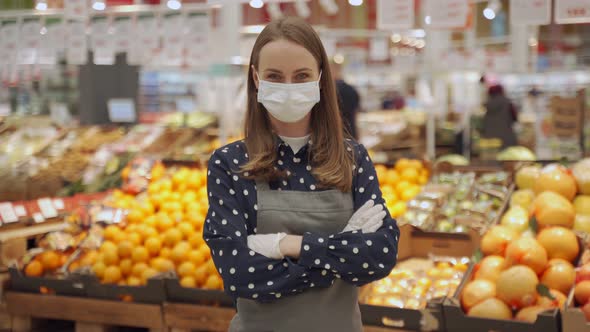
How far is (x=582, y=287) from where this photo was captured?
311cm

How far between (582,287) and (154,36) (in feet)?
14.2

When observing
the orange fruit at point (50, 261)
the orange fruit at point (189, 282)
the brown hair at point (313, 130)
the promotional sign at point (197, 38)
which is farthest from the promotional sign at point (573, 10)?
the brown hair at point (313, 130)

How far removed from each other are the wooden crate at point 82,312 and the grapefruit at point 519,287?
1.85m

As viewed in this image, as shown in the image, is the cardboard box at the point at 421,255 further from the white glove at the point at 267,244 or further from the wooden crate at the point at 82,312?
the white glove at the point at 267,244

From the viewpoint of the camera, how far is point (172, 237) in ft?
14.2

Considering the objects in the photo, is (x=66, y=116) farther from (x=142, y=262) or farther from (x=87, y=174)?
(x=142, y=262)

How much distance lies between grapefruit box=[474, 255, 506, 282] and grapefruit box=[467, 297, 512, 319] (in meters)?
0.19

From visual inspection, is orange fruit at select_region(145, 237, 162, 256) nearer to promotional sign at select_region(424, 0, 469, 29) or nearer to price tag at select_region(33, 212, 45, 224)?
price tag at select_region(33, 212, 45, 224)

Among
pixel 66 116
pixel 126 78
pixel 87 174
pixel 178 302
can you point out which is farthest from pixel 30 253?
pixel 66 116

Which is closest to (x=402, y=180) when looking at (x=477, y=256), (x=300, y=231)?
(x=477, y=256)

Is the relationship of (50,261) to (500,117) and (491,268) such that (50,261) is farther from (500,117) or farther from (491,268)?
(500,117)

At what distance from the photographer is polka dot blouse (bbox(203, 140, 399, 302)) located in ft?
6.28

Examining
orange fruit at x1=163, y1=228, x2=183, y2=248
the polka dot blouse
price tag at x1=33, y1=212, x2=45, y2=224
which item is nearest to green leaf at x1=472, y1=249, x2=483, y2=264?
orange fruit at x1=163, y1=228, x2=183, y2=248

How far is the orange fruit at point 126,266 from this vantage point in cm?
429
